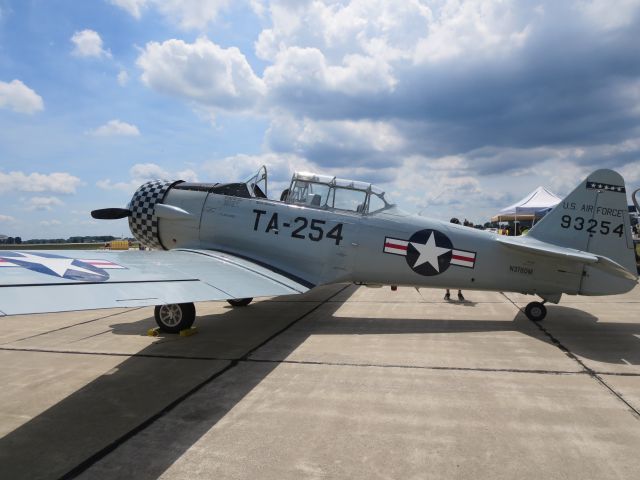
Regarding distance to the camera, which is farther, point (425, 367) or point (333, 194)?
point (333, 194)

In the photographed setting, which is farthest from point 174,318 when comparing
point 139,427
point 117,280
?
point 139,427

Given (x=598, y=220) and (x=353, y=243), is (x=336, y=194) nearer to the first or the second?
(x=353, y=243)

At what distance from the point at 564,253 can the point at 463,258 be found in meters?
1.44

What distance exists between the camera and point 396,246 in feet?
22.2

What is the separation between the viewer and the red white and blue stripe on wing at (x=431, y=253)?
6.62m

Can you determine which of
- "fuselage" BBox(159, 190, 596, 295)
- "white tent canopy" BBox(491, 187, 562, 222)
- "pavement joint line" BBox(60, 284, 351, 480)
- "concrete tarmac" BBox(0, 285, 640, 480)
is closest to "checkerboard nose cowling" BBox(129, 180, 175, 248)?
Result: "fuselage" BBox(159, 190, 596, 295)

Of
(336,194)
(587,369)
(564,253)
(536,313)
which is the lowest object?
(587,369)

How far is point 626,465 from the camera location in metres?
2.55

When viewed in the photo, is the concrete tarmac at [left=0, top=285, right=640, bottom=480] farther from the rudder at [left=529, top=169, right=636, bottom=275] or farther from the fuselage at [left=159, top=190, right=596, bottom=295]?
the rudder at [left=529, top=169, right=636, bottom=275]

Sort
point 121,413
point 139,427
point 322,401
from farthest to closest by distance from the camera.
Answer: point 322,401 → point 121,413 → point 139,427

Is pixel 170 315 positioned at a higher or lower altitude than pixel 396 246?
lower

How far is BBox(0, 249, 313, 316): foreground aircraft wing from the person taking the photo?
10.1ft

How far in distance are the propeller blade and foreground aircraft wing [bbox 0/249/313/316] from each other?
2.59 m

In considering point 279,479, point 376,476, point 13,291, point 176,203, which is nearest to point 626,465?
point 376,476
